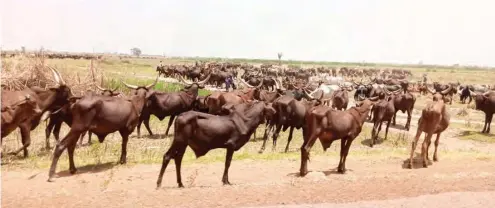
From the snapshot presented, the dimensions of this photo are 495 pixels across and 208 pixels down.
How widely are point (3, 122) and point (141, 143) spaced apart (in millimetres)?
6478

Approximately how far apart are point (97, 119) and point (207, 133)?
317 cm

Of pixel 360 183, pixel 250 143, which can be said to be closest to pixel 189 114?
pixel 360 183

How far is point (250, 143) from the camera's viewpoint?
59.8 ft

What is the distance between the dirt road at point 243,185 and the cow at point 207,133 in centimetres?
71

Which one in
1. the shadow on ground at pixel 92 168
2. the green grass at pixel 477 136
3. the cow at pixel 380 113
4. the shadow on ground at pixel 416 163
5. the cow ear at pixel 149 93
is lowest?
the green grass at pixel 477 136

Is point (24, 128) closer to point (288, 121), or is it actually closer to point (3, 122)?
point (3, 122)

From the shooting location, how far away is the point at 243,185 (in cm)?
1000

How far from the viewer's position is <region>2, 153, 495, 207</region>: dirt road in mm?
8602

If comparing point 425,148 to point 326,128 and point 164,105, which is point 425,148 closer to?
point 326,128

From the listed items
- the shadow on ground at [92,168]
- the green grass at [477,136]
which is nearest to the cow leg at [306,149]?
the shadow on ground at [92,168]

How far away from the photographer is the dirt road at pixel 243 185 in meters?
8.60

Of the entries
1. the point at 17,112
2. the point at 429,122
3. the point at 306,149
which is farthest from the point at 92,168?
A: the point at 429,122

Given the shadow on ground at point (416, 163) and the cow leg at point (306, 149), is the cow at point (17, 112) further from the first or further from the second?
the shadow on ground at point (416, 163)

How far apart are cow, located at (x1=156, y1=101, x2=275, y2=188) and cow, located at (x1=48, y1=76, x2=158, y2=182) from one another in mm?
2445
